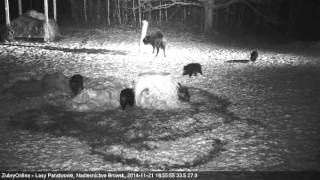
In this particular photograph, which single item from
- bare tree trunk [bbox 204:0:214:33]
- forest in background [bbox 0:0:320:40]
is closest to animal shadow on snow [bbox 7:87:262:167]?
bare tree trunk [bbox 204:0:214:33]

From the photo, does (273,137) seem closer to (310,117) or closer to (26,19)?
(310,117)

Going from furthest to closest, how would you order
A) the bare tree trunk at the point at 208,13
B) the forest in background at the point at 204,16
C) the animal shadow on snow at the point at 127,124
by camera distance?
the forest in background at the point at 204,16 < the bare tree trunk at the point at 208,13 < the animal shadow on snow at the point at 127,124

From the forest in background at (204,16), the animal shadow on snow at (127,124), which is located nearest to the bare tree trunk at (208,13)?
the forest in background at (204,16)

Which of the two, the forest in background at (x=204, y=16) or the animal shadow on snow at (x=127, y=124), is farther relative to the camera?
the forest in background at (x=204, y=16)

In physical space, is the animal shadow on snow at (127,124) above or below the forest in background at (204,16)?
below

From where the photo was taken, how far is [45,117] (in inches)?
295

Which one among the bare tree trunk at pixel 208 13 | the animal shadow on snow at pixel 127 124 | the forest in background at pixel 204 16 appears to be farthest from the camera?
the forest in background at pixel 204 16

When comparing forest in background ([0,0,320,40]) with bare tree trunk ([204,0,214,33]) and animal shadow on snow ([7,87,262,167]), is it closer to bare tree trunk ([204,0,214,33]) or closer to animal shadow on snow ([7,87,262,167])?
bare tree trunk ([204,0,214,33])

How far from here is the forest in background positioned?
2645cm

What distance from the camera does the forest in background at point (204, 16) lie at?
26453mm

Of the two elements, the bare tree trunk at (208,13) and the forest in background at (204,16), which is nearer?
the bare tree trunk at (208,13)

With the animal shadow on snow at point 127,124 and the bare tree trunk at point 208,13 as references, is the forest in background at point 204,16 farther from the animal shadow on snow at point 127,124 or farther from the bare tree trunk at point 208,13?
the animal shadow on snow at point 127,124

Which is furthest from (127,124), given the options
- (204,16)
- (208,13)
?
(204,16)

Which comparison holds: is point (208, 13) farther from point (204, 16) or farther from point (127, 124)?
point (127, 124)
